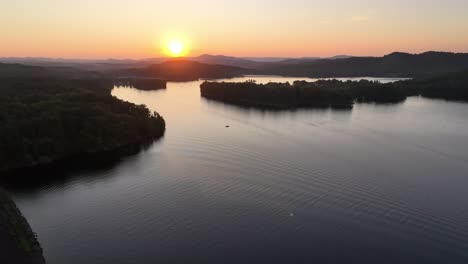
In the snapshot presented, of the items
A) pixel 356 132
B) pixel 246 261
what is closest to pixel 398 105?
pixel 356 132

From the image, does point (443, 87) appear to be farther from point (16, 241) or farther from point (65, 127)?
point (16, 241)

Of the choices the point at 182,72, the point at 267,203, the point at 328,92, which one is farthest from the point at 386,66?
the point at 267,203

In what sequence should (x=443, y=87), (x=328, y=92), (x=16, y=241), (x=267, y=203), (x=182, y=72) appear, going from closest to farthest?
(x=16, y=241) < (x=267, y=203) < (x=328, y=92) < (x=443, y=87) < (x=182, y=72)

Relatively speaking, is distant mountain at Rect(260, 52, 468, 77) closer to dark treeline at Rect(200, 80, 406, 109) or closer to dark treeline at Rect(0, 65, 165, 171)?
dark treeline at Rect(200, 80, 406, 109)

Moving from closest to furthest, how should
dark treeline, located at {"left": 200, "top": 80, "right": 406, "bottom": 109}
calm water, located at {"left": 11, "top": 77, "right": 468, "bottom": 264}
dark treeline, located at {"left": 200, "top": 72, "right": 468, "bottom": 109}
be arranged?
1. calm water, located at {"left": 11, "top": 77, "right": 468, "bottom": 264}
2. dark treeline, located at {"left": 200, "top": 80, "right": 406, "bottom": 109}
3. dark treeline, located at {"left": 200, "top": 72, "right": 468, "bottom": 109}

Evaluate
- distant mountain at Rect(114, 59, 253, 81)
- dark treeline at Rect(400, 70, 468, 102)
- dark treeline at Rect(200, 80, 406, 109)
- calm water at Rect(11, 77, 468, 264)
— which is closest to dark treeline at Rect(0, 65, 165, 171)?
calm water at Rect(11, 77, 468, 264)

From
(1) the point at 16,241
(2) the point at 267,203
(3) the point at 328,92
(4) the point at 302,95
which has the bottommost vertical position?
(2) the point at 267,203

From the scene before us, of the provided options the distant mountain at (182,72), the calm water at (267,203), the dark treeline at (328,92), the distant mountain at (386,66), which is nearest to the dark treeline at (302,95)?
the dark treeline at (328,92)
